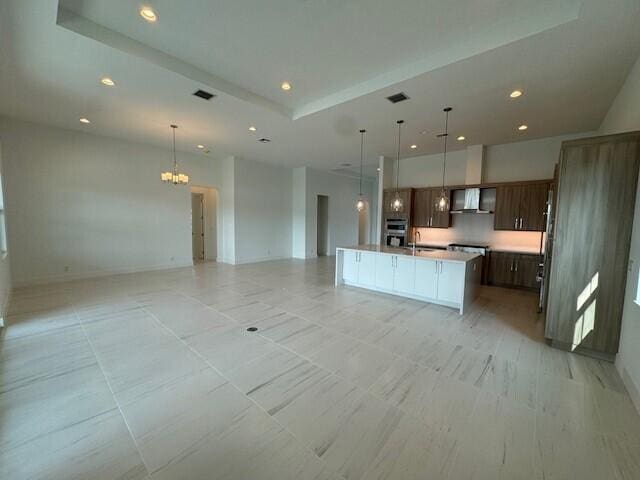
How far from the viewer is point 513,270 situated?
223 inches

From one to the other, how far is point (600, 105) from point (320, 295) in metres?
5.46

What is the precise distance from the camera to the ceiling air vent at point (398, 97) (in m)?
3.76

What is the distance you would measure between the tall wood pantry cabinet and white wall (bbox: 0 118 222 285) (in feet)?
26.8

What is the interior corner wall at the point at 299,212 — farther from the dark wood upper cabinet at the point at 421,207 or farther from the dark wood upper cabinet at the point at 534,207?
the dark wood upper cabinet at the point at 534,207

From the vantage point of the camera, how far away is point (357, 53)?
3.11 meters

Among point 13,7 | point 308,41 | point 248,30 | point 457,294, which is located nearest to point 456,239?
point 457,294

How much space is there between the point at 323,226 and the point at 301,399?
28.9ft

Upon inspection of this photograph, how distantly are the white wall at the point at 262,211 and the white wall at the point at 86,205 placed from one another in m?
1.44

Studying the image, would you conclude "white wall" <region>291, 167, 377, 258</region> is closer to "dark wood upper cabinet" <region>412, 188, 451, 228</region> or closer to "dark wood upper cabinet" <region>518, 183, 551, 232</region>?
"dark wood upper cabinet" <region>412, 188, 451, 228</region>

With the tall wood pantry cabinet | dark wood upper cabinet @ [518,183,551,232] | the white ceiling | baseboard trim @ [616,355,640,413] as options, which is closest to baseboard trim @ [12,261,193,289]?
the white ceiling

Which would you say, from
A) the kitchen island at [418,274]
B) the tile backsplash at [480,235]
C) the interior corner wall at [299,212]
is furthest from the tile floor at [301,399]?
the interior corner wall at [299,212]

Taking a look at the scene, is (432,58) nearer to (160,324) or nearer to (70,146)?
(160,324)

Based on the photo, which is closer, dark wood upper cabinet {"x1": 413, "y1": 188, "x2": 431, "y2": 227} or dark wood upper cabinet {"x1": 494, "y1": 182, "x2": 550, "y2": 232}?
dark wood upper cabinet {"x1": 494, "y1": 182, "x2": 550, "y2": 232}

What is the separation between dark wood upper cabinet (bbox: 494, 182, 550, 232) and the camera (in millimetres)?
5492
